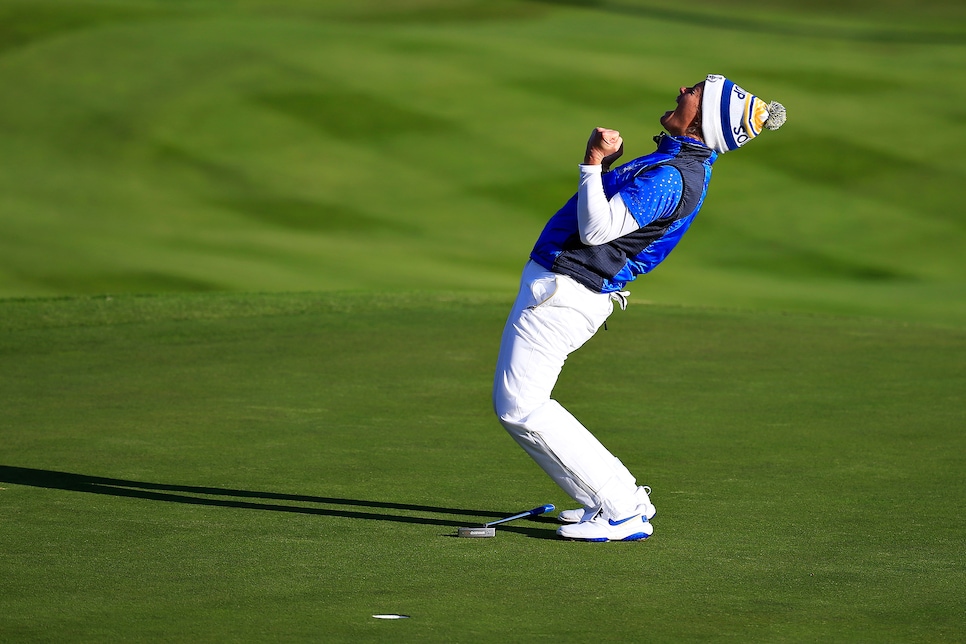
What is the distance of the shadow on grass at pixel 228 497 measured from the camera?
19.5ft

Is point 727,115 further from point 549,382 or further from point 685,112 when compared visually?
point 549,382

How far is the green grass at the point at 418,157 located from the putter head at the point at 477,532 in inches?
384

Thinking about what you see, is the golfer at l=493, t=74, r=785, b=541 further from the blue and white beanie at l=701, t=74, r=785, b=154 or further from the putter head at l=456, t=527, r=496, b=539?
the putter head at l=456, t=527, r=496, b=539

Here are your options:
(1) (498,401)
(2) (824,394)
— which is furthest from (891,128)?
(1) (498,401)

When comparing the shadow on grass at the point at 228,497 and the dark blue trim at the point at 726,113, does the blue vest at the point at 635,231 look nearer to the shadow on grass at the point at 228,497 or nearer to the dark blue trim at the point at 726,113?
the dark blue trim at the point at 726,113

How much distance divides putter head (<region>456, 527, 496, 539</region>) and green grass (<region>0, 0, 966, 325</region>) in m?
9.74

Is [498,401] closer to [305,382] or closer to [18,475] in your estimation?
[18,475]

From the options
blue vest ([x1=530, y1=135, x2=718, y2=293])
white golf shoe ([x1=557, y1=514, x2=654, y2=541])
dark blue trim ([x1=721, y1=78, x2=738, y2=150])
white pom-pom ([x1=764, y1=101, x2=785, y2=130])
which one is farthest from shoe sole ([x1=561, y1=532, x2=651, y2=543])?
white pom-pom ([x1=764, y1=101, x2=785, y2=130])

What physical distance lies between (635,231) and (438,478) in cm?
171

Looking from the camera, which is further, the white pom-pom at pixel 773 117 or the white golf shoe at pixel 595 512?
the white pom-pom at pixel 773 117

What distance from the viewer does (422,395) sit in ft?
29.3

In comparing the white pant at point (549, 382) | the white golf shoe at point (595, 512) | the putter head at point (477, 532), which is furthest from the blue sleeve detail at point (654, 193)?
the putter head at point (477, 532)

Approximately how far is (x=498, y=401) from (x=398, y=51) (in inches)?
790

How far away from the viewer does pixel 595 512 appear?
575 centimetres
